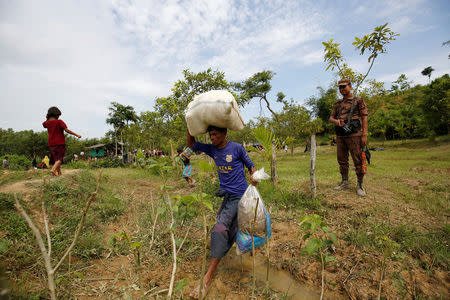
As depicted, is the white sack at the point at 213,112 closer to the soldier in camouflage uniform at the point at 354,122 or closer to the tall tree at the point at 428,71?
the soldier in camouflage uniform at the point at 354,122

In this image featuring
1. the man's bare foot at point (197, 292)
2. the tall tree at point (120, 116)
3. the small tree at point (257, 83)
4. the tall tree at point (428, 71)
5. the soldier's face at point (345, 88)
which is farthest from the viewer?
the tall tree at point (428, 71)

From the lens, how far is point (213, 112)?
5.72 ft

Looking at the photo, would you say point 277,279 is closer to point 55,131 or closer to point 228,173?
point 228,173

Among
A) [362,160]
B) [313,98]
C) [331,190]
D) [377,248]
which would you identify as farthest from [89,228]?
[313,98]

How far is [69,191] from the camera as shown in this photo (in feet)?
11.8

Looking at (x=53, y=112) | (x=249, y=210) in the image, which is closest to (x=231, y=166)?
(x=249, y=210)

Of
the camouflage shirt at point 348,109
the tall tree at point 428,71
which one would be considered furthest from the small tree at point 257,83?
the tall tree at point 428,71

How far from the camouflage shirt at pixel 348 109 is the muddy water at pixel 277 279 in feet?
8.50

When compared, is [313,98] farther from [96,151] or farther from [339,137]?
[96,151]

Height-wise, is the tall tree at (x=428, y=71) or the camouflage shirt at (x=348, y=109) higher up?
the tall tree at (x=428, y=71)

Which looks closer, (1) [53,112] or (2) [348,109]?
(2) [348,109]

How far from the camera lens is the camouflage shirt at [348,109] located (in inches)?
130

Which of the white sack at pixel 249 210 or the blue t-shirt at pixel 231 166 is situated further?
the blue t-shirt at pixel 231 166

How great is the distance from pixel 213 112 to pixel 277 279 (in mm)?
1656
